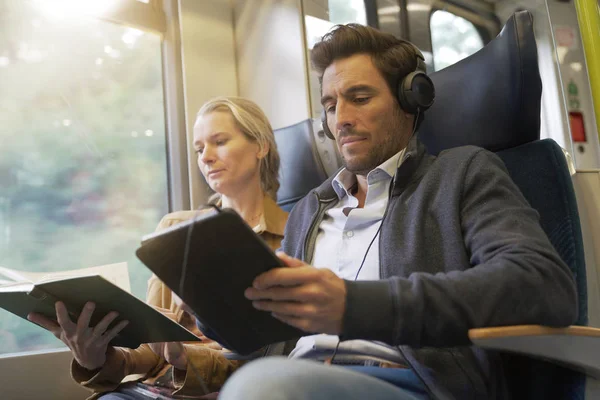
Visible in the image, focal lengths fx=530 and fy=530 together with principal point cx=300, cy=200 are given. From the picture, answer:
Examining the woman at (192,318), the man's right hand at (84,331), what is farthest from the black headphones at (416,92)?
the man's right hand at (84,331)

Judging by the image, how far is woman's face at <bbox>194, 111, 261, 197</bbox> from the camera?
5.78ft

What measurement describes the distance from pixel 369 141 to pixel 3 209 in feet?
4.52

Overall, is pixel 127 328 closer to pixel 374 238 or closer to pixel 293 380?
pixel 374 238

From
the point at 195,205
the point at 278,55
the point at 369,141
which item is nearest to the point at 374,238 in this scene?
the point at 369,141

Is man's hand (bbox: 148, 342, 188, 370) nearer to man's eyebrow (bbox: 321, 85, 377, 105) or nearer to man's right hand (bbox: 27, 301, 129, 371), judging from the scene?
man's right hand (bbox: 27, 301, 129, 371)

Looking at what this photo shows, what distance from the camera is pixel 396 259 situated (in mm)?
1011

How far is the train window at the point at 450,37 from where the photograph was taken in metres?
2.54

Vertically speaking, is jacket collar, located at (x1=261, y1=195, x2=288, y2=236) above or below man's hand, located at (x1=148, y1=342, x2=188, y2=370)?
above

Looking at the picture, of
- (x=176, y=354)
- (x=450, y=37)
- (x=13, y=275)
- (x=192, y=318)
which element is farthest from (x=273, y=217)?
(x=450, y=37)

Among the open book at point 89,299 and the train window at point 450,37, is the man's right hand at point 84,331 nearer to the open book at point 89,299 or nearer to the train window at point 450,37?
the open book at point 89,299

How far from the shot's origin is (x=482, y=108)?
3.83 ft

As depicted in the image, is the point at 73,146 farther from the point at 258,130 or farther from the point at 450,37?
the point at 450,37

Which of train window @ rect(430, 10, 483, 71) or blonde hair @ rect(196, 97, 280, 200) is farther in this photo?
train window @ rect(430, 10, 483, 71)

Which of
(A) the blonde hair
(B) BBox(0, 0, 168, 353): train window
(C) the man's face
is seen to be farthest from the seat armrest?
(B) BBox(0, 0, 168, 353): train window
